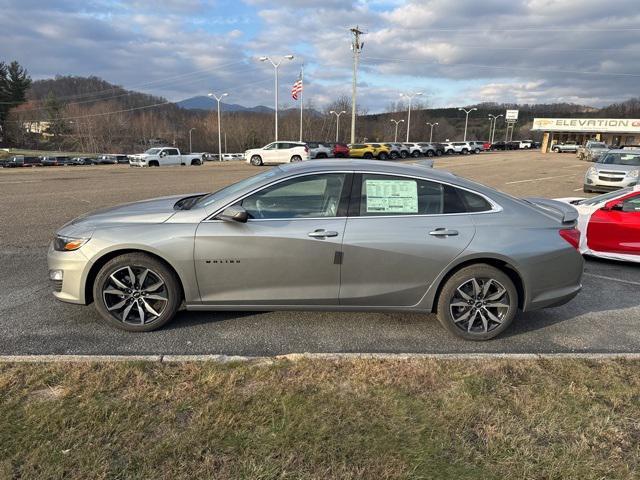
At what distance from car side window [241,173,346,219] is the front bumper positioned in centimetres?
145

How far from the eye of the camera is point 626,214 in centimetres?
655

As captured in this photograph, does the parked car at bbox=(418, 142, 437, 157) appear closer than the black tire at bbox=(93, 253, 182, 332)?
No

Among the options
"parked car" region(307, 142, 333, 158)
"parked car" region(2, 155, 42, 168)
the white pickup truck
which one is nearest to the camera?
"parked car" region(307, 142, 333, 158)

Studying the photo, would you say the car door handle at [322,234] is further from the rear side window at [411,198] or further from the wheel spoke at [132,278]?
the wheel spoke at [132,278]

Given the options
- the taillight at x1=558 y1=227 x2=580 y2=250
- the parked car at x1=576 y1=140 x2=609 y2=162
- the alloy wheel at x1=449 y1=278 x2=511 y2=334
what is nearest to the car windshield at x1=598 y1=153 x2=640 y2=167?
the taillight at x1=558 y1=227 x2=580 y2=250

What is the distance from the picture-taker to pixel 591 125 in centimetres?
7031

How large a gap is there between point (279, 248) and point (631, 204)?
18.6ft

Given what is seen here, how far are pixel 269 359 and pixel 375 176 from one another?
1797 mm

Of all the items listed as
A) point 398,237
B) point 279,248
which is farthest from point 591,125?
point 279,248

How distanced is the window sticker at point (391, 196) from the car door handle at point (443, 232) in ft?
0.81

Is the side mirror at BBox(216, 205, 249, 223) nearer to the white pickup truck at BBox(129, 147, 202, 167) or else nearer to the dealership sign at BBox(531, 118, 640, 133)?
the white pickup truck at BBox(129, 147, 202, 167)

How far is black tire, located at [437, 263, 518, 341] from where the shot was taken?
3.92 meters

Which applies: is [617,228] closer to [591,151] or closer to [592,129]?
[591,151]

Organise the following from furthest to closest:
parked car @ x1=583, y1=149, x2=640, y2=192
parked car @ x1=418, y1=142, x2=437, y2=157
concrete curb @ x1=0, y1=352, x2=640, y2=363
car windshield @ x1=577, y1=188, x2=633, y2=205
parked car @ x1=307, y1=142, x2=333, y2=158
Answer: parked car @ x1=418, y1=142, x2=437, y2=157, parked car @ x1=307, y1=142, x2=333, y2=158, parked car @ x1=583, y1=149, x2=640, y2=192, car windshield @ x1=577, y1=188, x2=633, y2=205, concrete curb @ x1=0, y1=352, x2=640, y2=363
